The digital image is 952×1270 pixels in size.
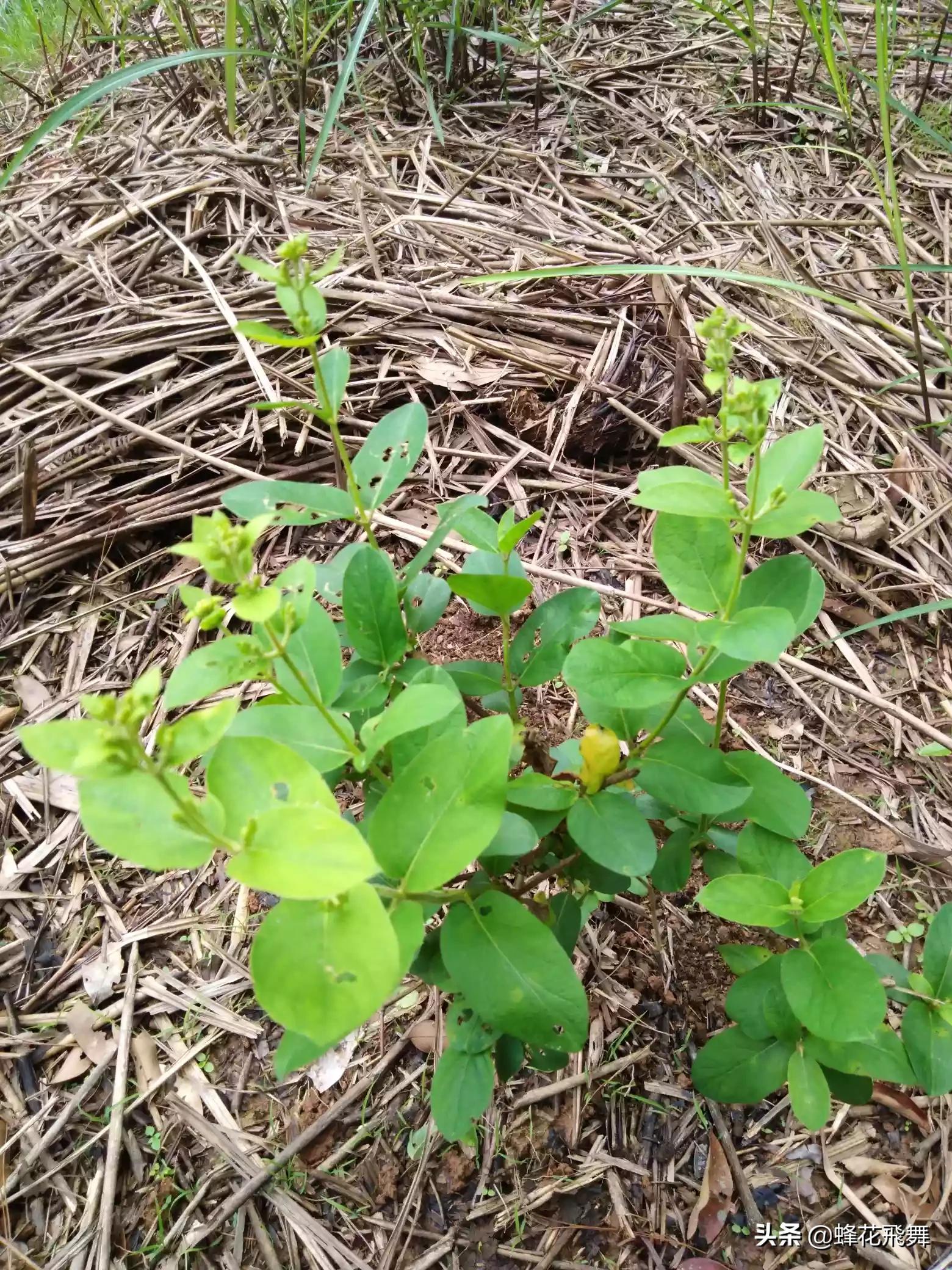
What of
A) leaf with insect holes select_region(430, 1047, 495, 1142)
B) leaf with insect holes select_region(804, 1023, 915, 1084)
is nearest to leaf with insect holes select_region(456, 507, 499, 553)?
leaf with insect holes select_region(430, 1047, 495, 1142)

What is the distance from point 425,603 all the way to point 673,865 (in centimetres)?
55

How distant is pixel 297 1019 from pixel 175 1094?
81 cm

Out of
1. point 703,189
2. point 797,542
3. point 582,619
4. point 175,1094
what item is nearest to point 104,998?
point 175,1094

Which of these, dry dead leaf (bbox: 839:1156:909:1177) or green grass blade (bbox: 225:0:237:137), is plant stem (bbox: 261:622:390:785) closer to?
dry dead leaf (bbox: 839:1156:909:1177)

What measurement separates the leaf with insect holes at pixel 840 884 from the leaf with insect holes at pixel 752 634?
316mm

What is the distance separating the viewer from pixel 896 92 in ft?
8.52

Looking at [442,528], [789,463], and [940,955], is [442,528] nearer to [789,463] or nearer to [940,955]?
[789,463]

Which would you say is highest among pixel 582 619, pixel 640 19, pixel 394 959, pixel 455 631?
pixel 640 19

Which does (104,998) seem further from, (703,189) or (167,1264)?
(703,189)

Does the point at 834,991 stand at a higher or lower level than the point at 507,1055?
higher

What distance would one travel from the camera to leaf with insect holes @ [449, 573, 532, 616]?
1.01m

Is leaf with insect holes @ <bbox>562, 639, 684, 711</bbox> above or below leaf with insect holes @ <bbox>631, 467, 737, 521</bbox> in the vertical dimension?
below

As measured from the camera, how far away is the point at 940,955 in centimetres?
100

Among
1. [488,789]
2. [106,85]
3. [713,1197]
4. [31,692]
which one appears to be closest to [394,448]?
[488,789]
